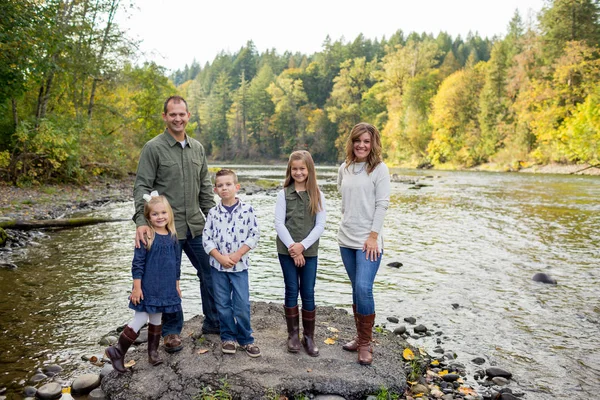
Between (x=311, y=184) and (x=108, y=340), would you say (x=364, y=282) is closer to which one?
(x=311, y=184)

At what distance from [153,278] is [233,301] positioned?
2.61 ft

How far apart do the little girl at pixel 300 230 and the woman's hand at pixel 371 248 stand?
448 mm

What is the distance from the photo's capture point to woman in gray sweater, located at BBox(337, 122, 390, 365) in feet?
13.3

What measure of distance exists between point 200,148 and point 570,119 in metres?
44.9

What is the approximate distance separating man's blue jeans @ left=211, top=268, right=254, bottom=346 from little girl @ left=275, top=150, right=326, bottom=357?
1.34 ft

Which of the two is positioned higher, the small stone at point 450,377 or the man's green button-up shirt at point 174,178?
the man's green button-up shirt at point 174,178

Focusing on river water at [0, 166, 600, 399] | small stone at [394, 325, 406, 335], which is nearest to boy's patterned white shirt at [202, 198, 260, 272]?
river water at [0, 166, 600, 399]

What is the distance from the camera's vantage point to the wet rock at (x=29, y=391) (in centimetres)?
373

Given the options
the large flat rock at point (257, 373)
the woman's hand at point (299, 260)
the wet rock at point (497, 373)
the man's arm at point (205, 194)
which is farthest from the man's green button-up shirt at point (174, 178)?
the wet rock at point (497, 373)

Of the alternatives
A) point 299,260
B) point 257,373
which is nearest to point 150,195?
point 299,260

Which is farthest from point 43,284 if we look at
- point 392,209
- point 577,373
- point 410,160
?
point 410,160

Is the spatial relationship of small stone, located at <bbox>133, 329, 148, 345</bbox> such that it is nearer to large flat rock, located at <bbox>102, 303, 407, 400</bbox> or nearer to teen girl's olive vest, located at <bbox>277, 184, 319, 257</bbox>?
large flat rock, located at <bbox>102, 303, 407, 400</bbox>

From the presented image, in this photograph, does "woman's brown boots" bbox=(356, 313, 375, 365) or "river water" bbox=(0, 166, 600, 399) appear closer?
"woman's brown boots" bbox=(356, 313, 375, 365)

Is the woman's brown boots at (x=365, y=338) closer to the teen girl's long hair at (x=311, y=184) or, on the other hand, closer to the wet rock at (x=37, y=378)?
the teen girl's long hair at (x=311, y=184)
